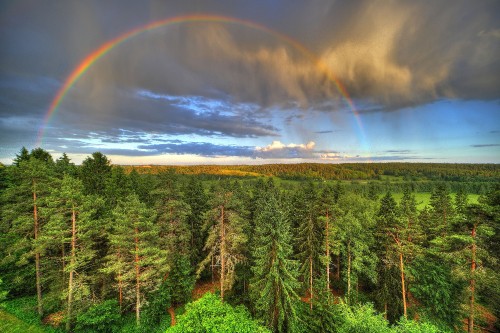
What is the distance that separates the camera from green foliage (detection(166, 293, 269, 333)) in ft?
48.8

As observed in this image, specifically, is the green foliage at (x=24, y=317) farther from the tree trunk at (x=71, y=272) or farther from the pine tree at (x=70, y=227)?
the pine tree at (x=70, y=227)

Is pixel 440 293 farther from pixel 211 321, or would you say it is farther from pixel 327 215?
pixel 211 321

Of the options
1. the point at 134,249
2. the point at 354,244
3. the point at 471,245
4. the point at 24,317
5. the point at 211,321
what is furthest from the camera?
the point at 354,244

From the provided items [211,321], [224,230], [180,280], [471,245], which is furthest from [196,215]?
A: [471,245]

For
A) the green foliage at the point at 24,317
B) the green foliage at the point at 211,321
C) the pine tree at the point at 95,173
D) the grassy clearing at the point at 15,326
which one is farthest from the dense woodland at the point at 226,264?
the pine tree at the point at 95,173

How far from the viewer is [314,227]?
98.3 ft

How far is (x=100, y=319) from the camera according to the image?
2172cm

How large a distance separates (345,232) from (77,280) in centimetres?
3046

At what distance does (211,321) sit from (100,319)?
565 inches

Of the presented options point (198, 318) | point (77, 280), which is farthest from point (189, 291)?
point (198, 318)

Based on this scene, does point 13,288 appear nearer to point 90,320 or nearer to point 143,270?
point 90,320

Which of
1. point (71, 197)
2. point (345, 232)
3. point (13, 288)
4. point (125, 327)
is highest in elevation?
point (71, 197)

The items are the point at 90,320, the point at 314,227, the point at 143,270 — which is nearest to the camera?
the point at 90,320

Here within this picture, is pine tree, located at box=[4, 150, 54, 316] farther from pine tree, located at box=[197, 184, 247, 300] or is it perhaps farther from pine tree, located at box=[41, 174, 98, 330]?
pine tree, located at box=[197, 184, 247, 300]
